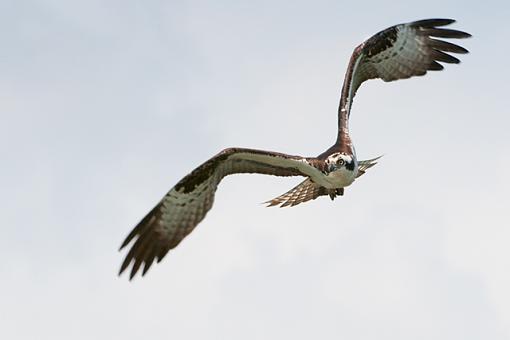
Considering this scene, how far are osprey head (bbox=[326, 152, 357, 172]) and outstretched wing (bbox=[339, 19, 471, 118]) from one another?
8.73 feet

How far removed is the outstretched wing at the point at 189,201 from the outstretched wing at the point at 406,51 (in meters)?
2.94

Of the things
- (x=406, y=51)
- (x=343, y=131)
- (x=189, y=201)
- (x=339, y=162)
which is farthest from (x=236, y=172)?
(x=406, y=51)

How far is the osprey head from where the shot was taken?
15.3 m

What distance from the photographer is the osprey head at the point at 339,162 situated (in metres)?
15.3

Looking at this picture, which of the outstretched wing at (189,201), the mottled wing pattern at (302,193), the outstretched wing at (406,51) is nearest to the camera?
the outstretched wing at (189,201)

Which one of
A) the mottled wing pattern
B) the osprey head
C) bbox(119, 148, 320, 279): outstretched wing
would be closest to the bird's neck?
the osprey head

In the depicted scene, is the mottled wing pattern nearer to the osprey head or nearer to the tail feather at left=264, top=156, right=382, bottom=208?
the tail feather at left=264, top=156, right=382, bottom=208

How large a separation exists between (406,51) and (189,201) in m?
5.21

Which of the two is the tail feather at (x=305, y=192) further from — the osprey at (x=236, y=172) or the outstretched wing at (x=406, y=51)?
the outstretched wing at (x=406, y=51)

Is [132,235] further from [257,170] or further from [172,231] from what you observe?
[257,170]

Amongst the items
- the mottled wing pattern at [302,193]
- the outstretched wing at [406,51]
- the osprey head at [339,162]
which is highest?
the outstretched wing at [406,51]

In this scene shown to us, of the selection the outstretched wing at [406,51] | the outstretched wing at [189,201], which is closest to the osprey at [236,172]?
the outstretched wing at [189,201]

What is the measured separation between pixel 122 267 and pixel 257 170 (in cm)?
270

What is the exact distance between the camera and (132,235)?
14.9 meters
